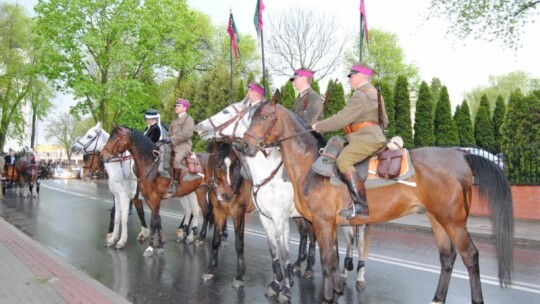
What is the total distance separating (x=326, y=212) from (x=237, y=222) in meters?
2.45

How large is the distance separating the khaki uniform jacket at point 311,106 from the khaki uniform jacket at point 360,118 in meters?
1.55

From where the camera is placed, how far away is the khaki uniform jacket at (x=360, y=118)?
5990mm

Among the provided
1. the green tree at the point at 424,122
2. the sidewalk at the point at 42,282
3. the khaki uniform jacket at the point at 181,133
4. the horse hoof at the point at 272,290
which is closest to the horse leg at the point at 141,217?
the khaki uniform jacket at the point at 181,133

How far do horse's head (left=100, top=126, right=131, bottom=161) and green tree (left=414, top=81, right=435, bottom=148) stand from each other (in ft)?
57.8

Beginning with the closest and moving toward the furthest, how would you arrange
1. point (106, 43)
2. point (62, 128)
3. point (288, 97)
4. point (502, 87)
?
point (288, 97) < point (106, 43) < point (502, 87) < point (62, 128)

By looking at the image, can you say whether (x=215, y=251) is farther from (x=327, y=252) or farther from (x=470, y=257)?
(x=470, y=257)

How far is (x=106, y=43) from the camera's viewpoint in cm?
3200

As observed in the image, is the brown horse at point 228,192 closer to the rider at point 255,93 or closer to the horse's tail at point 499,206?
the rider at point 255,93

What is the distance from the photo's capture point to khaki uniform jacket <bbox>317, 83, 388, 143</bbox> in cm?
599

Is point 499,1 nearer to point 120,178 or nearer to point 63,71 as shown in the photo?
point 120,178

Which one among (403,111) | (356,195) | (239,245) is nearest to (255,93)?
(239,245)

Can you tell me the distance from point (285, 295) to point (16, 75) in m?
44.9

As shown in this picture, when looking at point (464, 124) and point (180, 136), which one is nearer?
point (180, 136)

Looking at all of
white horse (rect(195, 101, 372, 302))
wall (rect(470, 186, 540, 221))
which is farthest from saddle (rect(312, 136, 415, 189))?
wall (rect(470, 186, 540, 221))
